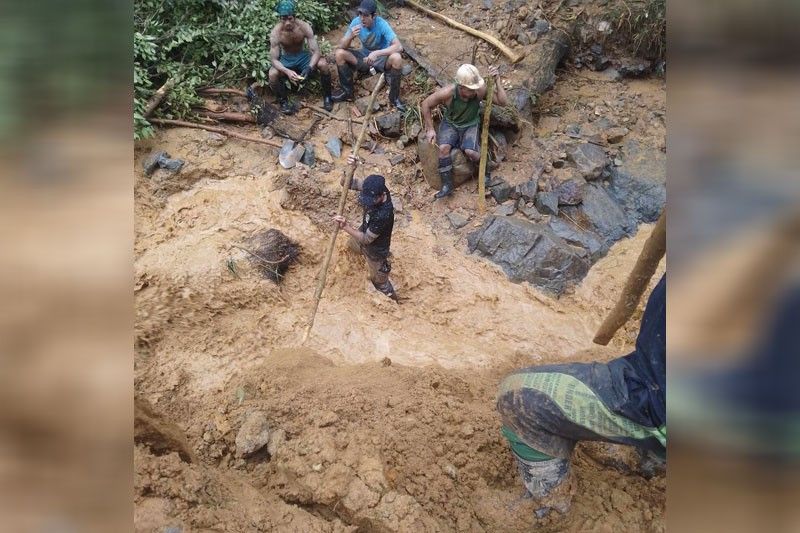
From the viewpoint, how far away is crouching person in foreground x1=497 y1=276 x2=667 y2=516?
1889 millimetres

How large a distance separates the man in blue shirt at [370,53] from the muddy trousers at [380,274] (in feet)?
8.10

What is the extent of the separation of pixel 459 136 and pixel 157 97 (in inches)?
133

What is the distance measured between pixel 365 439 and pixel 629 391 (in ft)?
4.82

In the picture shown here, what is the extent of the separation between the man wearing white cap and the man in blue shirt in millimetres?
734

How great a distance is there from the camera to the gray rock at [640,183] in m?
5.86

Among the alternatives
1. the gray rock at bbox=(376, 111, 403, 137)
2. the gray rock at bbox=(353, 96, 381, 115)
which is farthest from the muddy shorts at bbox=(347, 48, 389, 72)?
the gray rock at bbox=(376, 111, 403, 137)

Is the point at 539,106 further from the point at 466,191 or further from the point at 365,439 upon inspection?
the point at 365,439

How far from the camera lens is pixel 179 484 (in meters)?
2.43

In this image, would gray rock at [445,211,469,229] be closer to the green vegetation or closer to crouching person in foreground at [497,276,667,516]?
the green vegetation

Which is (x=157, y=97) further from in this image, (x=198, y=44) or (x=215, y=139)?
(x=198, y=44)

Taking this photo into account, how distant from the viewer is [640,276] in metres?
2.28

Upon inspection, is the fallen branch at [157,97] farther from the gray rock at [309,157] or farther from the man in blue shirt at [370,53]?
the man in blue shirt at [370,53]

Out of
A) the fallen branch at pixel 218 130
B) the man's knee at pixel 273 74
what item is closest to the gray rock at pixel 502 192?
the fallen branch at pixel 218 130
